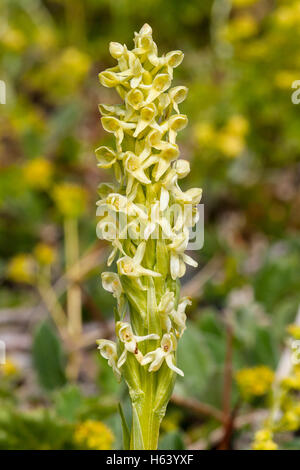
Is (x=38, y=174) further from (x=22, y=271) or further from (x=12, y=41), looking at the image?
(x=12, y=41)

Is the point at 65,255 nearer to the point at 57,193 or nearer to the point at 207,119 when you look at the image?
the point at 57,193

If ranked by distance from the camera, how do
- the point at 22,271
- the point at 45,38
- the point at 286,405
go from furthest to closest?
the point at 45,38 → the point at 22,271 → the point at 286,405

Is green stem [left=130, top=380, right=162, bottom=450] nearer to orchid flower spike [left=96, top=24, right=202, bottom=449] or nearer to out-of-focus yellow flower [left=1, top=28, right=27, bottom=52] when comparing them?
orchid flower spike [left=96, top=24, right=202, bottom=449]

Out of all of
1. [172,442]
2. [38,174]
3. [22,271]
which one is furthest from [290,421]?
[38,174]

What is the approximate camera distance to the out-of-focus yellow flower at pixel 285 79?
2.95 metres

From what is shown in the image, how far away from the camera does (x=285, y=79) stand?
295cm

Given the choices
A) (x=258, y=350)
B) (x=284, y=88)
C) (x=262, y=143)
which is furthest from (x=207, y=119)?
(x=258, y=350)

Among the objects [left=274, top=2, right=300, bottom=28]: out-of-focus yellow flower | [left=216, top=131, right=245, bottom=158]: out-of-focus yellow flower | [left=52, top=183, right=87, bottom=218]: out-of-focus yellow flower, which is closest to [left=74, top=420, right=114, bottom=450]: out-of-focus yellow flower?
[left=52, top=183, right=87, bottom=218]: out-of-focus yellow flower

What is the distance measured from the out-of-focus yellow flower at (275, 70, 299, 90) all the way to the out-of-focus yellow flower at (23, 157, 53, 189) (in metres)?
1.36

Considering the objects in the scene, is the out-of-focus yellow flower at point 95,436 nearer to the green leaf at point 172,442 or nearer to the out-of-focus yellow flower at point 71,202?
the green leaf at point 172,442

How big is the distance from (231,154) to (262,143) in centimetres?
54

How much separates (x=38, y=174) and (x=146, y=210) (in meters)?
2.31

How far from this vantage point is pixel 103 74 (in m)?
1.08

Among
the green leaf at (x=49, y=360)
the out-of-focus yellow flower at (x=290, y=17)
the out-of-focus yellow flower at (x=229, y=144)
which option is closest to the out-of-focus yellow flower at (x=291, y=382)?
the green leaf at (x=49, y=360)
